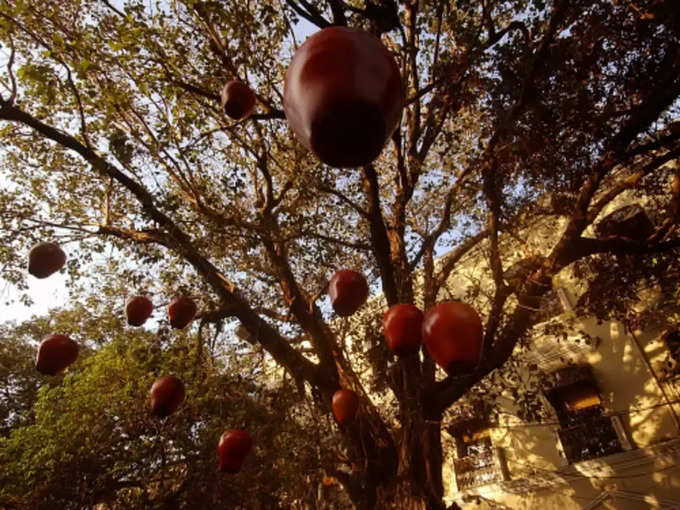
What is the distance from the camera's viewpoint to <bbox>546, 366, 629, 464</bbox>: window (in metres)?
9.12

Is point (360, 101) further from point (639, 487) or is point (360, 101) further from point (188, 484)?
point (639, 487)

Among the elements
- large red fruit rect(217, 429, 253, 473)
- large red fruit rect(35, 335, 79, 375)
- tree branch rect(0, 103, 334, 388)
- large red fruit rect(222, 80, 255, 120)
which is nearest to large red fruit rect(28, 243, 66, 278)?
large red fruit rect(35, 335, 79, 375)

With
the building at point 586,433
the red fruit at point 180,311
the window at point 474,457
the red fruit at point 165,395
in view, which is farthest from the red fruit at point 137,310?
the window at point 474,457

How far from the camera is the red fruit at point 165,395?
3723 millimetres

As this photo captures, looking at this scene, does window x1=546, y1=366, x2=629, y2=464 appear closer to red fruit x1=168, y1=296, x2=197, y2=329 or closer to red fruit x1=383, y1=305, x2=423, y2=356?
red fruit x1=383, y1=305, x2=423, y2=356

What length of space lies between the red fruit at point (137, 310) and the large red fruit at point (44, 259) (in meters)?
0.78

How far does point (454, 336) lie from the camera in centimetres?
249

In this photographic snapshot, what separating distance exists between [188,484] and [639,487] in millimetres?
8793

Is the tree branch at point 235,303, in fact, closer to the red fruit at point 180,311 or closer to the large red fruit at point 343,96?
the red fruit at point 180,311

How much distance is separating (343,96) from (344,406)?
3960 mm

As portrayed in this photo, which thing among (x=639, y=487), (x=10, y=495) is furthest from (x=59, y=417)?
(x=639, y=487)

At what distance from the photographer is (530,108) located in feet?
16.3

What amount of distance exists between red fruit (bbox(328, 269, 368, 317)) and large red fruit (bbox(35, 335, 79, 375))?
→ 99.8 inches

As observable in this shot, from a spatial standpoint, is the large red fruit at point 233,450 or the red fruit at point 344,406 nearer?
the large red fruit at point 233,450
